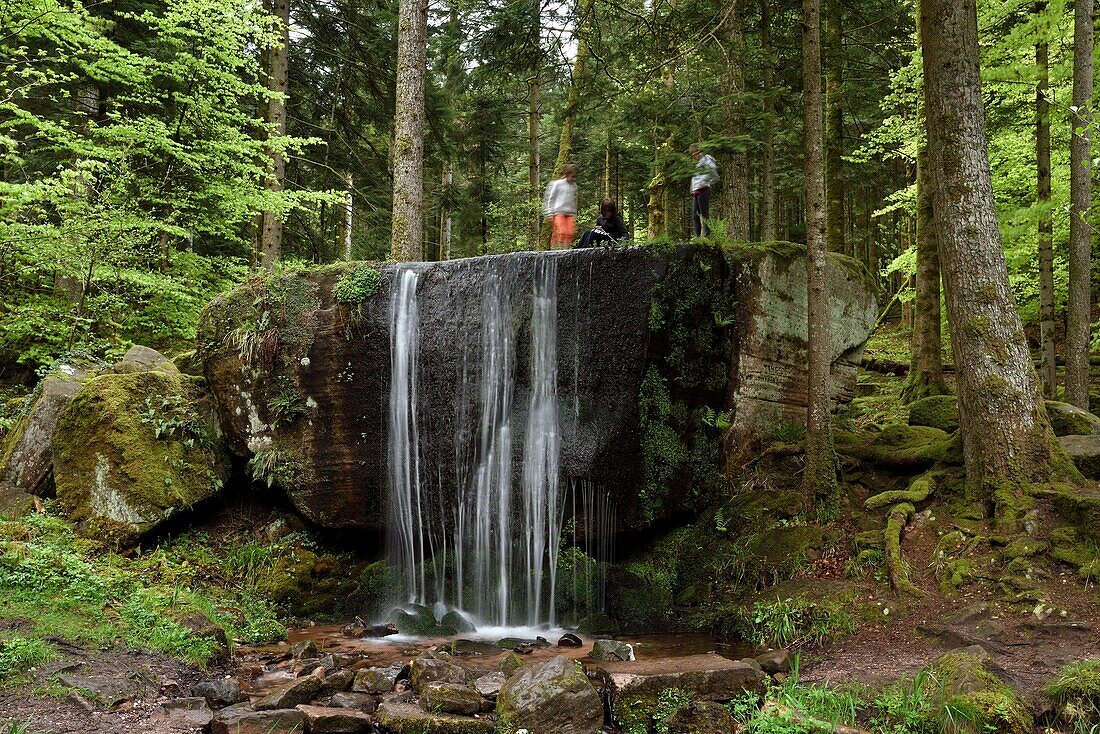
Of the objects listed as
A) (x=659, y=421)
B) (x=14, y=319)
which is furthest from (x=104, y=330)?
(x=659, y=421)

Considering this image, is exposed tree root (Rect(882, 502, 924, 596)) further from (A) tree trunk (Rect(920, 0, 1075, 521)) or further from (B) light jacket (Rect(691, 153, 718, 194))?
(B) light jacket (Rect(691, 153, 718, 194))

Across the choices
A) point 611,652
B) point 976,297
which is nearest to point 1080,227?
point 976,297

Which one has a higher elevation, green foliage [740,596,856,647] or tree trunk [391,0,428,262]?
tree trunk [391,0,428,262]

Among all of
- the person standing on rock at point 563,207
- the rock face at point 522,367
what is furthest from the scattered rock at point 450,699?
the person standing on rock at point 563,207

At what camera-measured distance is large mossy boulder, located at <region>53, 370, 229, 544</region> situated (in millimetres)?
7754

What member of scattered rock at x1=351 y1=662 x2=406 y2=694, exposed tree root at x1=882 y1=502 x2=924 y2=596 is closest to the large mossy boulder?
scattered rock at x1=351 y1=662 x2=406 y2=694

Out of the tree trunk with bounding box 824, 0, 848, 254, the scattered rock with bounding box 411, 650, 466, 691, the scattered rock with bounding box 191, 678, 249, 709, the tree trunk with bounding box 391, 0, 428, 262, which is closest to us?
the scattered rock with bounding box 191, 678, 249, 709

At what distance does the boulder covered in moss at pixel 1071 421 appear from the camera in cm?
711

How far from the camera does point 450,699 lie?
15.8ft

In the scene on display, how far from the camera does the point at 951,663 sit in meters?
4.55

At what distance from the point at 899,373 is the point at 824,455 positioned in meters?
8.58

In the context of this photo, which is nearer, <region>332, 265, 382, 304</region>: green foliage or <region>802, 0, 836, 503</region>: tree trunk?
<region>802, 0, 836, 503</region>: tree trunk

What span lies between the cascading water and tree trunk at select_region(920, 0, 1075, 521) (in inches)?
167

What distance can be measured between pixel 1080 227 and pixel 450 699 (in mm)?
9700
